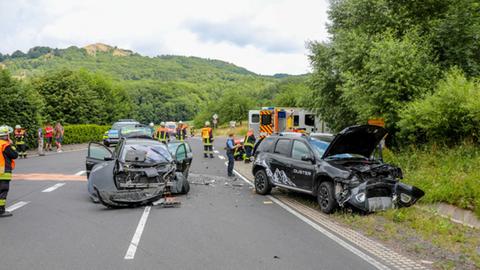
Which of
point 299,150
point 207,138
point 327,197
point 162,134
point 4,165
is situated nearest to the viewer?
point 4,165

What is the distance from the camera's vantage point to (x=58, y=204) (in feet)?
35.0

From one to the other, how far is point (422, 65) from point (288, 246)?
378 inches

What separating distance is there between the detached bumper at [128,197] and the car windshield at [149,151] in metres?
0.89

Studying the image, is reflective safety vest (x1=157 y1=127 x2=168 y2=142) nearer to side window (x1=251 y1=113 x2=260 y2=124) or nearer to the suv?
the suv

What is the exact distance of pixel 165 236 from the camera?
7.64m

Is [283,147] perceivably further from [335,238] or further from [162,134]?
[162,134]

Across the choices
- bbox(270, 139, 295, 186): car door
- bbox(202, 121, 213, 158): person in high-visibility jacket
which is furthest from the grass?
bbox(202, 121, 213, 158): person in high-visibility jacket

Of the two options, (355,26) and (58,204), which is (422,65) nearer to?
(355,26)

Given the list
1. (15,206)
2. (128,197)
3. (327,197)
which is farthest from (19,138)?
(327,197)

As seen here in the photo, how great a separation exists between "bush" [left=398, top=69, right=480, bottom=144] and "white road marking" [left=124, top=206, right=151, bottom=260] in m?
7.57

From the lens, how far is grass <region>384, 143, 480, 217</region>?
912cm

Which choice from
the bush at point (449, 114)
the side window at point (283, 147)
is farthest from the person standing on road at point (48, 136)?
the bush at point (449, 114)

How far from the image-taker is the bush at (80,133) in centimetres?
3609

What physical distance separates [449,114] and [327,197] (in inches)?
179
